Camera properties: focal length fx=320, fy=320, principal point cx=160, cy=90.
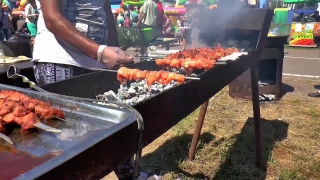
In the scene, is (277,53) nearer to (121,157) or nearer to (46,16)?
(46,16)

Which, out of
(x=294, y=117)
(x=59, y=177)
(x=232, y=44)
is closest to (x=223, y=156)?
(x=232, y=44)

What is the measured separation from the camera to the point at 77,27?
234cm

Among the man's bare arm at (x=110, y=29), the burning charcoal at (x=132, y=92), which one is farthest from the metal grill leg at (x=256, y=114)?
the burning charcoal at (x=132, y=92)

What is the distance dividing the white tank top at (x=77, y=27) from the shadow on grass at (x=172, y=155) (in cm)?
204

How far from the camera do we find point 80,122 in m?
1.34

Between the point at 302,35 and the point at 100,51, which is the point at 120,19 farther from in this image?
the point at 100,51

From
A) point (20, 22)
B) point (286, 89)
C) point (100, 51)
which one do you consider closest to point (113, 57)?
point (100, 51)

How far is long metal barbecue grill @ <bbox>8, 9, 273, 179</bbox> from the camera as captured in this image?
105cm

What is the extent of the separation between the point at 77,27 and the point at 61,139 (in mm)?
1324

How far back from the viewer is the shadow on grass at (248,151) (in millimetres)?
3943

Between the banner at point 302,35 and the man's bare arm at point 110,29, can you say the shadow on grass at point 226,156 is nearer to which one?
the man's bare arm at point 110,29

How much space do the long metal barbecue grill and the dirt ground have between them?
323 mm

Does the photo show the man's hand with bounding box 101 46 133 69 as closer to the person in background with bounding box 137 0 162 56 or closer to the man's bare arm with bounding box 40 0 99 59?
the man's bare arm with bounding box 40 0 99 59

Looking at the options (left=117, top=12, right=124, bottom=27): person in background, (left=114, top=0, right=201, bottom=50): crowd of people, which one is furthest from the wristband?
(left=117, top=12, right=124, bottom=27): person in background
